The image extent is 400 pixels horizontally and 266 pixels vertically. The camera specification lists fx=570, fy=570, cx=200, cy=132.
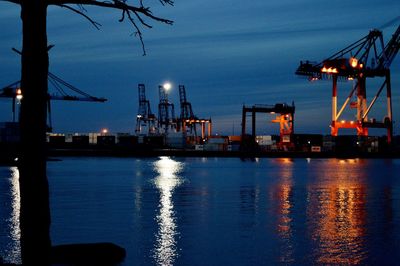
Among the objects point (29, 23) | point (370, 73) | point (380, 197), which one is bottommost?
point (380, 197)

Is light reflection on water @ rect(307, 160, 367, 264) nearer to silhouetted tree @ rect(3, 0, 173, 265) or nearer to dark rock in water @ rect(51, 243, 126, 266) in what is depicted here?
dark rock in water @ rect(51, 243, 126, 266)

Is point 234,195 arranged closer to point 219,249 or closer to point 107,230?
point 107,230

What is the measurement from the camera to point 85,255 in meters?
8.58

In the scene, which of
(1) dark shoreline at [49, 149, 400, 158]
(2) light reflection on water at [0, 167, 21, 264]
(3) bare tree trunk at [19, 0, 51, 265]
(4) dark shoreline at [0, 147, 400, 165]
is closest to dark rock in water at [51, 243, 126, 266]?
(2) light reflection on water at [0, 167, 21, 264]

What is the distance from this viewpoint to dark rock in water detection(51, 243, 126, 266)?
834 cm

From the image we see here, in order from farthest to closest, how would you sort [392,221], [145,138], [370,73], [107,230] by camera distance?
[145,138] < [370,73] < [392,221] < [107,230]

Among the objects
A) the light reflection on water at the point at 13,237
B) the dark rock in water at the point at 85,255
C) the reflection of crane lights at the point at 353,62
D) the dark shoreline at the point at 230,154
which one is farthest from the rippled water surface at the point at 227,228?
the dark shoreline at the point at 230,154

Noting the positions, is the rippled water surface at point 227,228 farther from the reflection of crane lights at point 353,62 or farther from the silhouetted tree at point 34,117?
the reflection of crane lights at point 353,62

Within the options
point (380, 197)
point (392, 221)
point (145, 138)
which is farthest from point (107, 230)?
point (145, 138)

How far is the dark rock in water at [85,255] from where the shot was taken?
8344mm

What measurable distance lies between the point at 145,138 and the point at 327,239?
110 meters

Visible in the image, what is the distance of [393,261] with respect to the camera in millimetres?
9602

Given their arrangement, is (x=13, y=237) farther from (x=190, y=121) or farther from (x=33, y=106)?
(x=190, y=121)

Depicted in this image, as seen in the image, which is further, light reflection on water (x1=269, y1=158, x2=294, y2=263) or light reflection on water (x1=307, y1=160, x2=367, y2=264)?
light reflection on water (x1=269, y1=158, x2=294, y2=263)
